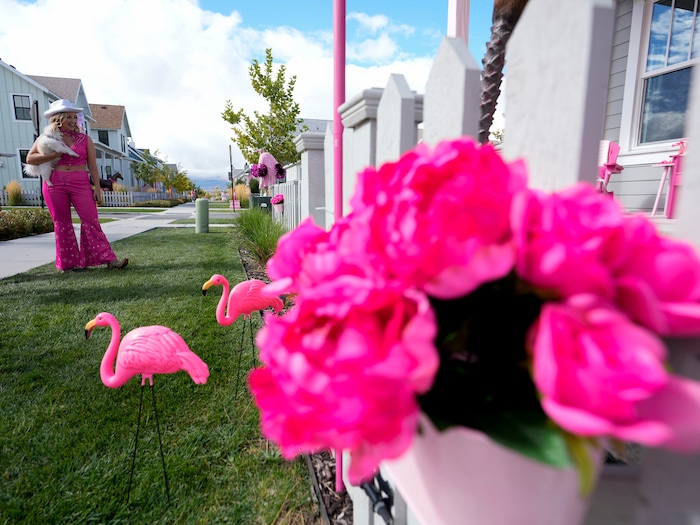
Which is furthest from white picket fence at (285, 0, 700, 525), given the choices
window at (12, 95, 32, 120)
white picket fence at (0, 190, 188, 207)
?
window at (12, 95, 32, 120)

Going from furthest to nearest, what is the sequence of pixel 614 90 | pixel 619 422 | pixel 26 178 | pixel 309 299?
1. pixel 26 178
2. pixel 614 90
3. pixel 309 299
4. pixel 619 422

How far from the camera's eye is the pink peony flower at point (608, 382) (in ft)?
1.16

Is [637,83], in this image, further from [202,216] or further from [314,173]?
[202,216]

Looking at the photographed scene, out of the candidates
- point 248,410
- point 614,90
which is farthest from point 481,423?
point 614,90

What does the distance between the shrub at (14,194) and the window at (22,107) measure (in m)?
5.60

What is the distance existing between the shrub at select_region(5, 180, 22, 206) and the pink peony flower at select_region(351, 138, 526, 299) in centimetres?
2758

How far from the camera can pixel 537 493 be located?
1.46 feet

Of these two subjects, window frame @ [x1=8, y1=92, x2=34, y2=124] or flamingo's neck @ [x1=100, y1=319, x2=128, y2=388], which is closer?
flamingo's neck @ [x1=100, y1=319, x2=128, y2=388]

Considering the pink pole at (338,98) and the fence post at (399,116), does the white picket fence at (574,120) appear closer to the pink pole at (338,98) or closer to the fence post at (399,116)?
the fence post at (399,116)

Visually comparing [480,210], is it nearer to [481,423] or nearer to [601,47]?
[481,423]

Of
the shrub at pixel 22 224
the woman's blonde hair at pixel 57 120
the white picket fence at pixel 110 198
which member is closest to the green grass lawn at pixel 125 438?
the woman's blonde hair at pixel 57 120

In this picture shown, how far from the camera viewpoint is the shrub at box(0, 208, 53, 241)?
330 inches

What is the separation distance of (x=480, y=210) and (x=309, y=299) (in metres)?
0.22

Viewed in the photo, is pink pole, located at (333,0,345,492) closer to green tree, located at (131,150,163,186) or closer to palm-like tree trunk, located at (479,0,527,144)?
palm-like tree trunk, located at (479,0,527,144)
